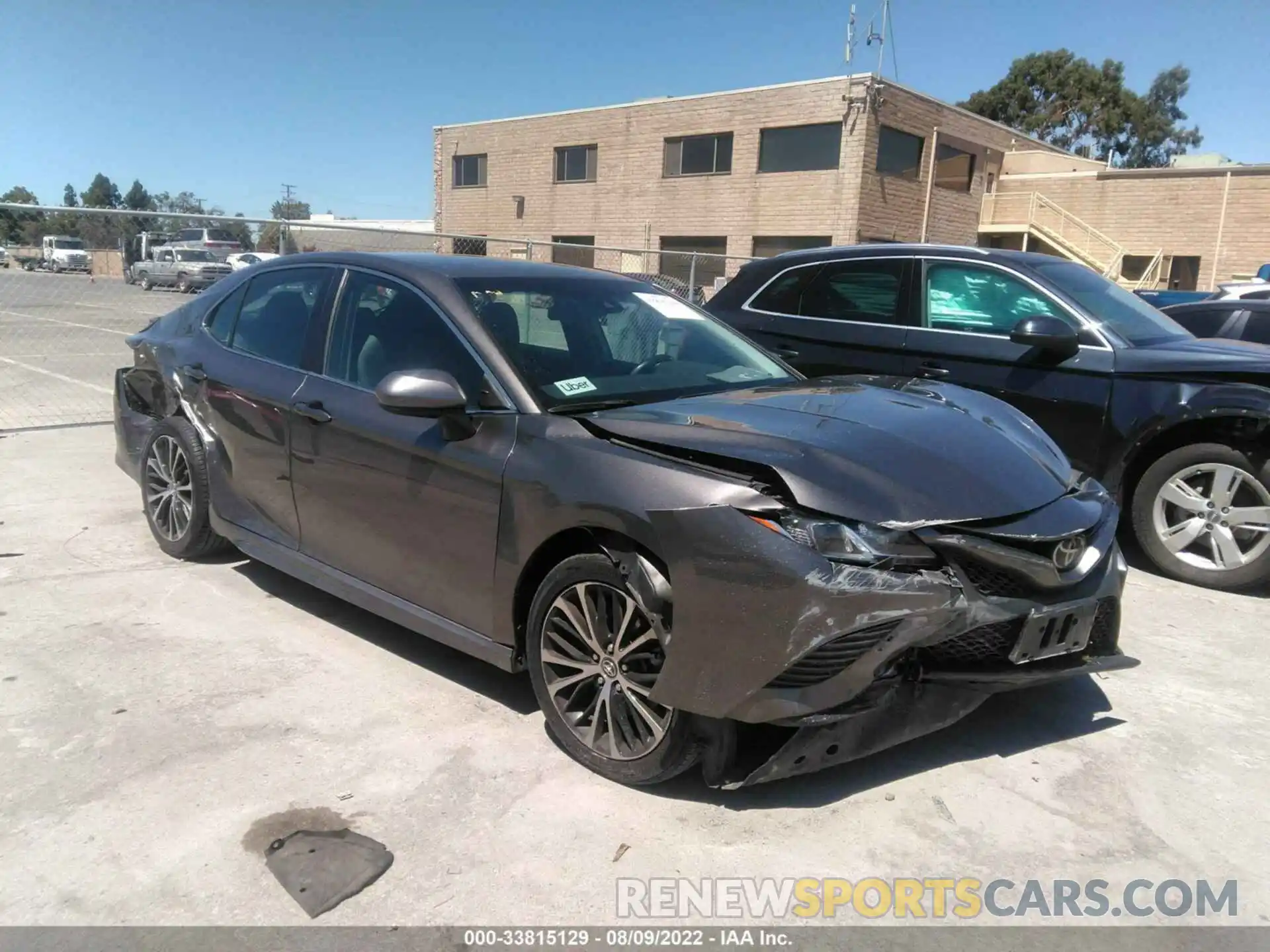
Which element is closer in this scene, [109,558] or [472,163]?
[109,558]

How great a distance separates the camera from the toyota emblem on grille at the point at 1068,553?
2.95m

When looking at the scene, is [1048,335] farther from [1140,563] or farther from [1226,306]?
[1226,306]

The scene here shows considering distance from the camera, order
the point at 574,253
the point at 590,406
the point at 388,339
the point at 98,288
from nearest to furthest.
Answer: the point at 590,406 → the point at 388,339 → the point at 98,288 → the point at 574,253

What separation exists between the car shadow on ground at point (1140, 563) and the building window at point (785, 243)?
20848 millimetres

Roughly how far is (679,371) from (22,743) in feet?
9.06

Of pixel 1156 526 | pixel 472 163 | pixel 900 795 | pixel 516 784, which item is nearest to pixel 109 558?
pixel 516 784

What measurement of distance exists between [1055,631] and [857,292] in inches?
147

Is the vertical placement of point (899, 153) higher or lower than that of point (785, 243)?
higher

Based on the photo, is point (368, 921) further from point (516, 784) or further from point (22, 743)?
point (22, 743)

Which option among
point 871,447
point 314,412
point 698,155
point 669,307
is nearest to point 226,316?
point 314,412

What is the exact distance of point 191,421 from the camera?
186 inches

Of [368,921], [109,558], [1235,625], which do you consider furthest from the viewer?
[109,558]

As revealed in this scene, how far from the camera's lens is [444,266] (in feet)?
12.7

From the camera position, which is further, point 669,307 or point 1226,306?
point 1226,306
